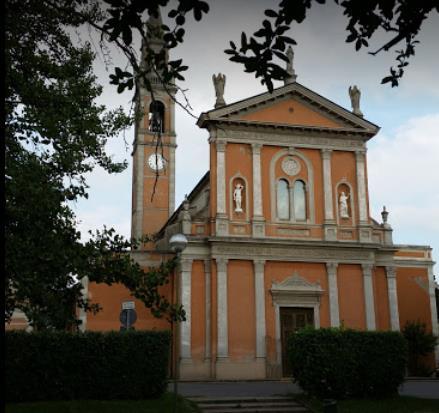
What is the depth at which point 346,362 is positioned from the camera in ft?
53.7

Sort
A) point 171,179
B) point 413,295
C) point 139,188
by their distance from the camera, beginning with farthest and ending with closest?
point 171,179, point 139,188, point 413,295

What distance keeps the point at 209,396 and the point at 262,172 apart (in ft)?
42.2

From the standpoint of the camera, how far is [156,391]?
1595 cm

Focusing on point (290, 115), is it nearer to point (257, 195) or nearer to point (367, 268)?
point (257, 195)

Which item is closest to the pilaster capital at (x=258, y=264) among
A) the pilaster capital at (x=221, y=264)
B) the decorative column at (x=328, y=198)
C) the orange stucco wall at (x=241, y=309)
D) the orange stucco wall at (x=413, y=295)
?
the orange stucco wall at (x=241, y=309)

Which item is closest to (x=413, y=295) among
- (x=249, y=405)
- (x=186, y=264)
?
(x=186, y=264)

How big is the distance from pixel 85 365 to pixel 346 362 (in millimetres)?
6626

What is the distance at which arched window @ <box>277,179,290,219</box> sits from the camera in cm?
2778

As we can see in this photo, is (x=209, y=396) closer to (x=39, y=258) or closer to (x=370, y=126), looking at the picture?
(x=39, y=258)

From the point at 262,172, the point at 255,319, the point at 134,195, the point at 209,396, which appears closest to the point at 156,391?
the point at 209,396

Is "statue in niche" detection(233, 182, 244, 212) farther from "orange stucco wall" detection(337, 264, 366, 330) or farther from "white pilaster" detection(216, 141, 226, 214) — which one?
"orange stucco wall" detection(337, 264, 366, 330)

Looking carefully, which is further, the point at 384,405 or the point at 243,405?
the point at 243,405

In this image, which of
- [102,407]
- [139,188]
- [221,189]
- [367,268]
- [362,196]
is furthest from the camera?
[139,188]

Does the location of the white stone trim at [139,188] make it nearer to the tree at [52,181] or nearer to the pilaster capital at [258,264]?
the pilaster capital at [258,264]
